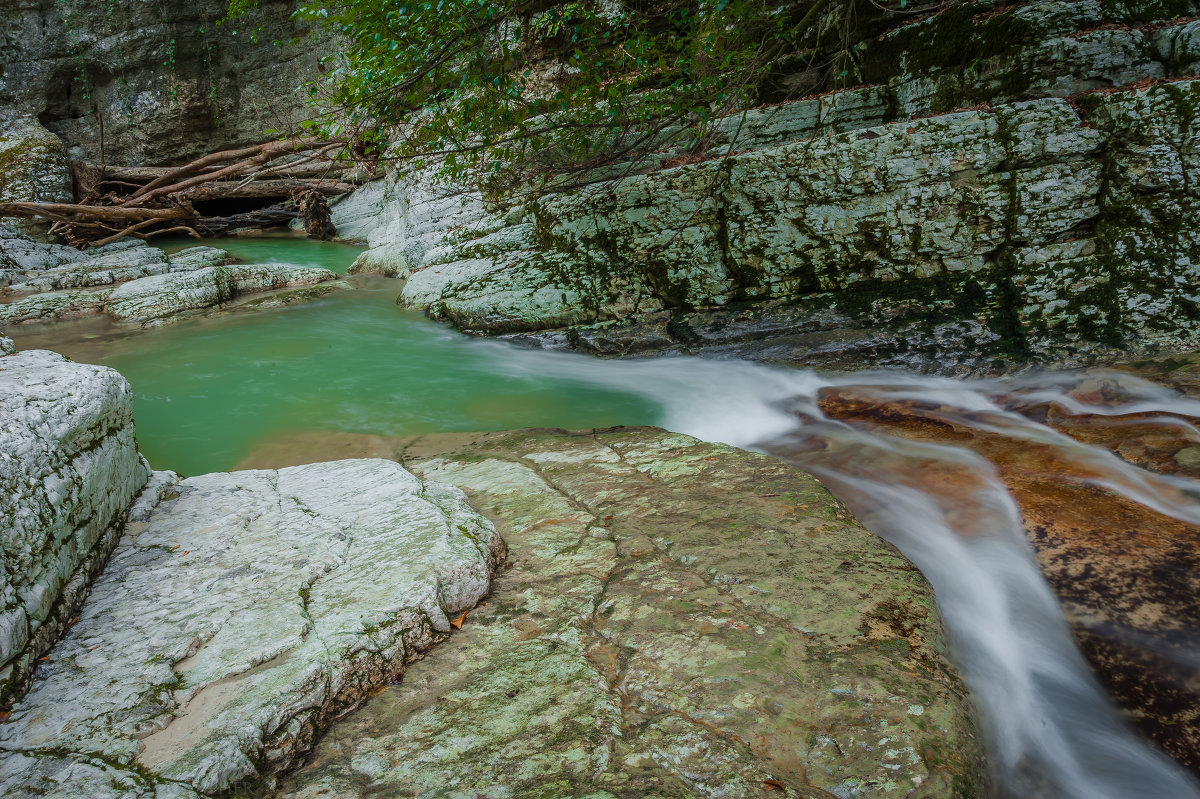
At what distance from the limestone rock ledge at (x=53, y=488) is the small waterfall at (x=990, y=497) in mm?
3433

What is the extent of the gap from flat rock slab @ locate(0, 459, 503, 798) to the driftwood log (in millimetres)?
12525

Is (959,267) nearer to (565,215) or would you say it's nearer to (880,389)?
(880,389)

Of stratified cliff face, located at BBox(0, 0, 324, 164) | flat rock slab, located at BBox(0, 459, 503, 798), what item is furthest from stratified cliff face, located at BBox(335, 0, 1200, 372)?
stratified cliff face, located at BBox(0, 0, 324, 164)

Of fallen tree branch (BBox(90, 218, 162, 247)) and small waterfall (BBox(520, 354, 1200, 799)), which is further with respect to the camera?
fallen tree branch (BBox(90, 218, 162, 247))

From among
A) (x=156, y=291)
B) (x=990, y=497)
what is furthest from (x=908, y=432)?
(x=156, y=291)

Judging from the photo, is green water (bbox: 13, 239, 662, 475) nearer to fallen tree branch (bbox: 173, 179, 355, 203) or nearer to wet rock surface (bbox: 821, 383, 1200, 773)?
wet rock surface (bbox: 821, 383, 1200, 773)

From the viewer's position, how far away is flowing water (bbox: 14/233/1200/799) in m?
2.43

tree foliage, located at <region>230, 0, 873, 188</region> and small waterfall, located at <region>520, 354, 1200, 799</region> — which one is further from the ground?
tree foliage, located at <region>230, 0, 873, 188</region>

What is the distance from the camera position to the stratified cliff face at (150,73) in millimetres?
17938

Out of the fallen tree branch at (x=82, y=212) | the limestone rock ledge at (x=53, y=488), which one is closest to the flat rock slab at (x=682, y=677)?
the limestone rock ledge at (x=53, y=488)

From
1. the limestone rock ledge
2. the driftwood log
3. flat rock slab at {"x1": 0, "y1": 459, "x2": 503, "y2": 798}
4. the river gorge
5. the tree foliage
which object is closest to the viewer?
flat rock slab at {"x1": 0, "y1": 459, "x2": 503, "y2": 798}

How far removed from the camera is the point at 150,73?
734 inches

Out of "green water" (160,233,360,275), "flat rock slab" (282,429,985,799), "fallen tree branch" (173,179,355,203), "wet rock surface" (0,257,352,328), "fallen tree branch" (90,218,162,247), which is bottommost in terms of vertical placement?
"flat rock slab" (282,429,985,799)

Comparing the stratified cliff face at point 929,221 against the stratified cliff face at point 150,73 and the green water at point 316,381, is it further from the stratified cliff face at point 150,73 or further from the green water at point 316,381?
the stratified cliff face at point 150,73
